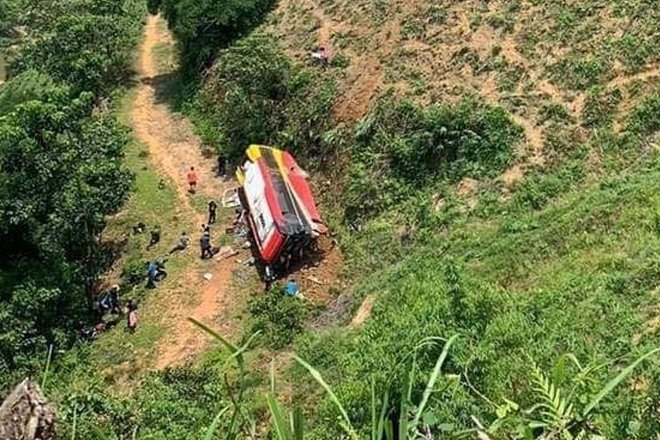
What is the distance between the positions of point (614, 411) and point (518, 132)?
661 inches

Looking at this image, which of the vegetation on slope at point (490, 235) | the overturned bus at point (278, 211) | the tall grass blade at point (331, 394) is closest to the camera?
the tall grass blade at point (331, 394)

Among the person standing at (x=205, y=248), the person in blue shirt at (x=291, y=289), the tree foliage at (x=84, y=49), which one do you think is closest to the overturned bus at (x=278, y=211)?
the person in blue shirt at (x=291, y=289)

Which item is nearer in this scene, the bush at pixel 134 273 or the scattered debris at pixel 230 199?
the bush at pixel 134 273

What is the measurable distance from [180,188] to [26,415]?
93.0 feet

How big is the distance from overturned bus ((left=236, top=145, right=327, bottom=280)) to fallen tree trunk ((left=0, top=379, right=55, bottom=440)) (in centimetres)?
1976

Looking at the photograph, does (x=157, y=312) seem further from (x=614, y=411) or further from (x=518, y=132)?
(x=614, y=411)

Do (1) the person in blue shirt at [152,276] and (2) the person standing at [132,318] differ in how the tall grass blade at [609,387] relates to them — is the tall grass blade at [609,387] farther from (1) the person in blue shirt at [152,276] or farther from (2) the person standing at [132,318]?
(1) the person in blue shirt at [152,276]

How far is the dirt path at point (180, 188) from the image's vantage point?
24406 mm

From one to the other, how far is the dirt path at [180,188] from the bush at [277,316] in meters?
1.57

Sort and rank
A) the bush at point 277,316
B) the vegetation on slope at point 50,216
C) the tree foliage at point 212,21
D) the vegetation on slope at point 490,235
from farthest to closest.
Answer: the tree foliage at point 212,21 < the vegetation on slope at point 50,216 < the bush at point 277,316 < the vegetation on slope at point 490,235

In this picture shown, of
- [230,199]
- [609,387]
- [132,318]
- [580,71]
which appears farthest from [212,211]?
[609,387]

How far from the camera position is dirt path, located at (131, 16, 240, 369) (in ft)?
80.1

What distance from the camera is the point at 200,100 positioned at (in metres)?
39.1

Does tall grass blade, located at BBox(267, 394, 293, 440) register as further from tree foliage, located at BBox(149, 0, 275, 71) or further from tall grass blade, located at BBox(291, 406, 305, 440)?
tree foliage, located at BBox(149, 0, 275, 71)
